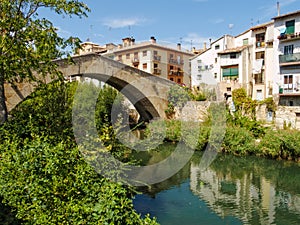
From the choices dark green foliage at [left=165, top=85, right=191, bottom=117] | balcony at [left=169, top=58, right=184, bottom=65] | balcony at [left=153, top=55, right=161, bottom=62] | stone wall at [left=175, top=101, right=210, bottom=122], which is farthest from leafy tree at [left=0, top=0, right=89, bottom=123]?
balcony at [left=169, top=58, right=184, bottom=65]

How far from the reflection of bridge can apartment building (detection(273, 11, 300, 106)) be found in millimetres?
6996

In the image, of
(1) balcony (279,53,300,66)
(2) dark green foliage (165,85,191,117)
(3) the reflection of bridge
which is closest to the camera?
(3) the reflection of bridge

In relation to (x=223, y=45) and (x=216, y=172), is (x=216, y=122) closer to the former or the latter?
(x=216, y=172)

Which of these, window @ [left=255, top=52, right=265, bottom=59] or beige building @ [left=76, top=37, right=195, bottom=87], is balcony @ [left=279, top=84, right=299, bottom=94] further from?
beige building @ [left=76, top=37, right=195, bottom=87]

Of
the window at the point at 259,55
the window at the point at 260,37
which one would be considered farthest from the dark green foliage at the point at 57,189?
the window at the point at 260,37

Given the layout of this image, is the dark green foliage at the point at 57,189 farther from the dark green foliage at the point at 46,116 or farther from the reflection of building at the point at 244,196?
the reflection of building at the point at 244,196

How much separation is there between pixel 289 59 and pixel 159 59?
38.0ft

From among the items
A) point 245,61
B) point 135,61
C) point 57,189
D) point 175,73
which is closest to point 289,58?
point 245,61

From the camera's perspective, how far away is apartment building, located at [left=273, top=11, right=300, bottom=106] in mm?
17578

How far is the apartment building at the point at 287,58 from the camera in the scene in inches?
692

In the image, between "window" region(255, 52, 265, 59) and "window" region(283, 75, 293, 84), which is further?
"window" region(255, 52, 265, 59)

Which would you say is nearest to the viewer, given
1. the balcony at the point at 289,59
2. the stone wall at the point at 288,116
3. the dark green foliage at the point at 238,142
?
the dark green foliage at the point at 238,142

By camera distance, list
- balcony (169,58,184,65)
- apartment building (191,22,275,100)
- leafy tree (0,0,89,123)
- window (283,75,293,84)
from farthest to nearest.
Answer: balcony (169,58,184,65)
apartment building (191,22,275,100)
window (283,75,293,84)
leafy tree (0,0,89,123)

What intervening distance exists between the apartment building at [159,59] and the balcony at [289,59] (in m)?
8.90
